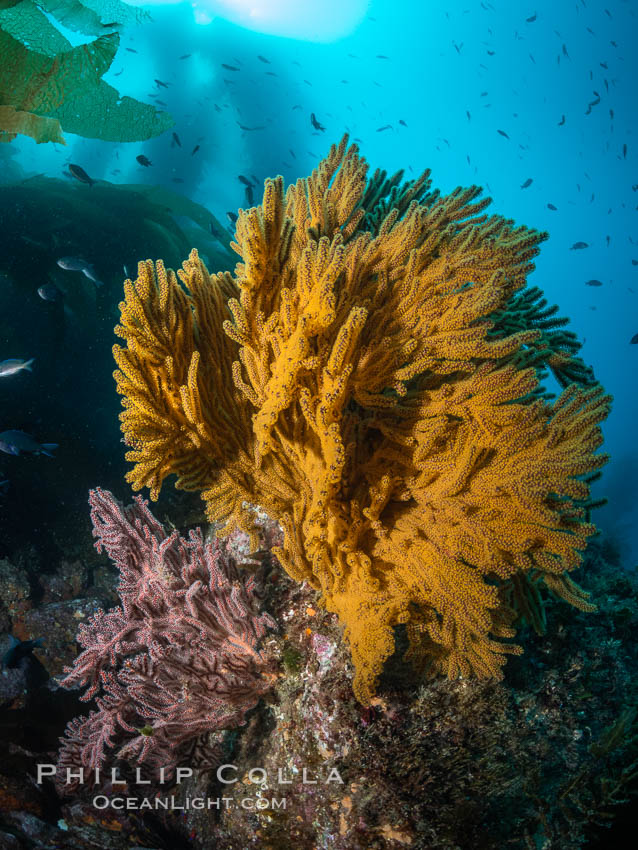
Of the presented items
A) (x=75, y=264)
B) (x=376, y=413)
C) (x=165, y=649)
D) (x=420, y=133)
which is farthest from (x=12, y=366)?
(x=420, y=133)

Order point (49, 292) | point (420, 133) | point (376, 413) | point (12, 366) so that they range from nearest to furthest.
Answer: point (376, 413) → point (12, 366) → point (49, 292) → point (420, 133)

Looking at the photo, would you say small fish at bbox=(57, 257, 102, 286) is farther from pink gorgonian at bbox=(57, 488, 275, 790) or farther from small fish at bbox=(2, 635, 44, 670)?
small fish at bbox=(2, 635, 44, 670)

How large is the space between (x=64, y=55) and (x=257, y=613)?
16.2ft

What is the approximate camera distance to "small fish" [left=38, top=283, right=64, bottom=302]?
580 centimetres

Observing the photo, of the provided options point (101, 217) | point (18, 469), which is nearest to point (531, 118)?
point (101, 217)

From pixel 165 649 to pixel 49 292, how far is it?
206 inches

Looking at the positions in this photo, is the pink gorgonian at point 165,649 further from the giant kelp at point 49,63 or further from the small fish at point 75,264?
the small fish at point 75,264

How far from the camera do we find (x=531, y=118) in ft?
205

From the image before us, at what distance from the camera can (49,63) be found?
3.61 metres

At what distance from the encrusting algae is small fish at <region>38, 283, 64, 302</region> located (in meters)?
4.72

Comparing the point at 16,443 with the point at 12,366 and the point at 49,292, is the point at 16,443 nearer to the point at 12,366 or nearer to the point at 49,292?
the point at 12,366

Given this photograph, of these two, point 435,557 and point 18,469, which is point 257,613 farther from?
point 18,469

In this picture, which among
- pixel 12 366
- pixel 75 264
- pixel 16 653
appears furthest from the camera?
pixel 75 264

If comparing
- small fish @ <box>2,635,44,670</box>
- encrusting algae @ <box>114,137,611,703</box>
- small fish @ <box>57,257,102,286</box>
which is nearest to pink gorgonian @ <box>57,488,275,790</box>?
encrusting algae @ <box>114,137,611,703</box>
